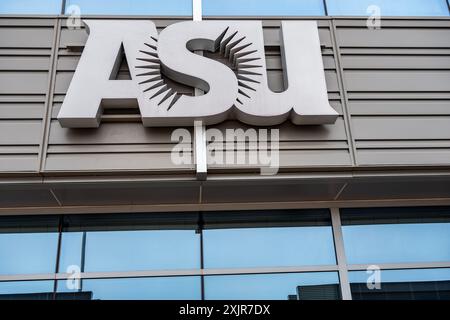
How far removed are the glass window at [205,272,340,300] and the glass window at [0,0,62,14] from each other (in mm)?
4193

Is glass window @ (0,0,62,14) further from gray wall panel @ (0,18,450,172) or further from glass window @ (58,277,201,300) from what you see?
glass window @ (58,277,201,300)

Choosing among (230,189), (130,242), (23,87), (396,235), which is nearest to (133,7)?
(23,87)

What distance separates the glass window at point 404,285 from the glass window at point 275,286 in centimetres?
29

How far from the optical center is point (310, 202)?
20.8 feet

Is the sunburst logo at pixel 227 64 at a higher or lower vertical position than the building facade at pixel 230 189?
higher

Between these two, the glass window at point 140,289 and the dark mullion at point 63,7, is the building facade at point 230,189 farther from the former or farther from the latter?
the dark mullion at point 63,7

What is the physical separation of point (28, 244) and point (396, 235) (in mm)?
4586

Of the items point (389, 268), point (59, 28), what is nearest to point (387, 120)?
point (389, 268)

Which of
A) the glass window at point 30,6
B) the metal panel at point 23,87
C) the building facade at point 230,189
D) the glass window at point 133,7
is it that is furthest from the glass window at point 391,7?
the metal panel at point 23,87

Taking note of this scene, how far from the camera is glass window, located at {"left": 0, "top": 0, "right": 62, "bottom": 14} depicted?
6.67 m

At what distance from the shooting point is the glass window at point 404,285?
595cm

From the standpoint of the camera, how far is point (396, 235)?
248 inches
